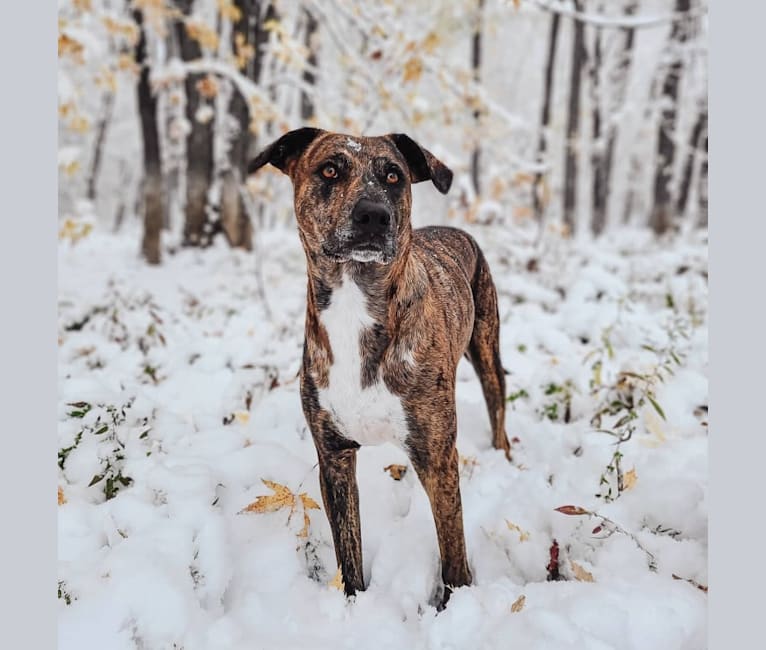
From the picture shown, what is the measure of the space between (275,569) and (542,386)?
8.79ft

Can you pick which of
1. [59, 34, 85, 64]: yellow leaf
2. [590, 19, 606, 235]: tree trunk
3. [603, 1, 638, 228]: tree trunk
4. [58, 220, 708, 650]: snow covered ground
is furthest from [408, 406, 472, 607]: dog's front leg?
[603, 1, 638, 228]: tree trunk

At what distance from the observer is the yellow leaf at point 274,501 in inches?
110

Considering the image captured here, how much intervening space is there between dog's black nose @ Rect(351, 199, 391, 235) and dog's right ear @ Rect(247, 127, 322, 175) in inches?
24.4

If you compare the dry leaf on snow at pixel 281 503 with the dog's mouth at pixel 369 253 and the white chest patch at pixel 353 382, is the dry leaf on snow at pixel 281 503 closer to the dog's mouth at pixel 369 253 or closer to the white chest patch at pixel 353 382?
the white chest patch at pixel 353 382

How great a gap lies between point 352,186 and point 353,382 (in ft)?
2.57

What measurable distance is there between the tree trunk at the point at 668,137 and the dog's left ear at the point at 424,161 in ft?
39.4

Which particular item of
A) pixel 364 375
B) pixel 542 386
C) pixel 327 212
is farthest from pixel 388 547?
pixel 542 386

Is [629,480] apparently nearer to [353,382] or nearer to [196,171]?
[353,382]

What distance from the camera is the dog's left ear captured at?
2.59 metres

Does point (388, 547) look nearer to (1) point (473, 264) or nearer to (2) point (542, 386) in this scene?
(1) point (473, 264)

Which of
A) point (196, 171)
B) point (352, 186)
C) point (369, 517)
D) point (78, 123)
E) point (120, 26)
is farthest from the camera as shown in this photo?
point (196, 171)

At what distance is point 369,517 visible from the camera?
3.00 metres

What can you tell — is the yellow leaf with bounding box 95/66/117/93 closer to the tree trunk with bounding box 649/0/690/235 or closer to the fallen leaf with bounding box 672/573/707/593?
the fallen leaf with bounding box 672/573/707/593

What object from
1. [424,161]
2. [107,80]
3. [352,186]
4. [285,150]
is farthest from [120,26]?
[352,186]
